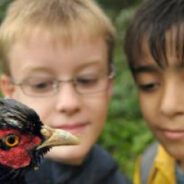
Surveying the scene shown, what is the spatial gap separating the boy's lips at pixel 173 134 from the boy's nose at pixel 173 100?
5.2 inches

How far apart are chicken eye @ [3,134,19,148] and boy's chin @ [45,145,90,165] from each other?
29.0 inches

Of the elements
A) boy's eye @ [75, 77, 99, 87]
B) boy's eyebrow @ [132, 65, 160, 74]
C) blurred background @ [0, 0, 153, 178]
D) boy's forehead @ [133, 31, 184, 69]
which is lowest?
blurred background @ [0, 0, 153, 178]

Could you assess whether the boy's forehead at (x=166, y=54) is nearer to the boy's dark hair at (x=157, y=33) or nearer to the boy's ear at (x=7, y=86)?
the boy's dark hair at (x=157, y=33)

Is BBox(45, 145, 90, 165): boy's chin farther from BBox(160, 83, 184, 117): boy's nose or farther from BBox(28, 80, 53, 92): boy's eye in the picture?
BBox(160, 83, 184, 117): boy's nose

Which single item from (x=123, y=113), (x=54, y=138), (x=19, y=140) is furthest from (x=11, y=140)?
(x=123, y=113)

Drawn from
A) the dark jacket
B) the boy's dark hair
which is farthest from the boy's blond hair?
the dark jacket

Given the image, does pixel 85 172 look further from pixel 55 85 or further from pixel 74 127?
pixel 55 85

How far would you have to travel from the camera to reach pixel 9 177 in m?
2.86

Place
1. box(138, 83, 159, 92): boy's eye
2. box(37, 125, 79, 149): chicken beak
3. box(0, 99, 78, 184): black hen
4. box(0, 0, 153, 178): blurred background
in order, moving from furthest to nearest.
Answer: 1. box(0, 0, 153, 178): blurred background
2. box(138, 83, 159, 92): boy's eye
3. box(37, 125, 79, 149): chicken beak
4. box(0, 99, 78, 184): black hen

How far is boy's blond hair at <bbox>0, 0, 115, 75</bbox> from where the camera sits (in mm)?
3613

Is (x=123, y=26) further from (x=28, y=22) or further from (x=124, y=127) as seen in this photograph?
(x=28, y=22)

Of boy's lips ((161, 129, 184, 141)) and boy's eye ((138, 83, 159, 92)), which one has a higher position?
boy's eye ((138, 83, 159, 92))

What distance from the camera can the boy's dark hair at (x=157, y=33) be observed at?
3477mm

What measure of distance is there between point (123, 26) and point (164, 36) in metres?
1.85
